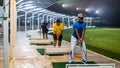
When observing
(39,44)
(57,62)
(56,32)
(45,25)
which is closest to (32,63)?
(57,62)

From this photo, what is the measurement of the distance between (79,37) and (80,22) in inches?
20.8

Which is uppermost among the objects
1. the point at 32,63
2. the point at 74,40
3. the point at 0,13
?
the point at 0,13

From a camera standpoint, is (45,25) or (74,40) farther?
(45,25)

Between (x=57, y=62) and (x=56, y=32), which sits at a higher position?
(x=56, y=32)

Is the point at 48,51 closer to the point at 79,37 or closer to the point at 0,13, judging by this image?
the point at 79,37

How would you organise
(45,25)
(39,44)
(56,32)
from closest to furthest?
1. (56,32)
2. (39,44)
3. (45,25)

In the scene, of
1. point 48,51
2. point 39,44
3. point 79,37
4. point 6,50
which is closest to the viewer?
point 6,50

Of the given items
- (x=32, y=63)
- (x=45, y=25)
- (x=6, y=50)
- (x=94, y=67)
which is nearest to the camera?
(x=6, y=50)

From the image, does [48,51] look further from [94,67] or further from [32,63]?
[94,67]

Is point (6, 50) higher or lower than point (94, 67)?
higher

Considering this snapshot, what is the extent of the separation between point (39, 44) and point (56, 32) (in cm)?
560

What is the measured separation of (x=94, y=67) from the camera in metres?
7.13

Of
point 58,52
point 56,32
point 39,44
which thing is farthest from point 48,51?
point 39,44

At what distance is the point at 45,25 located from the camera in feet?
89.6
